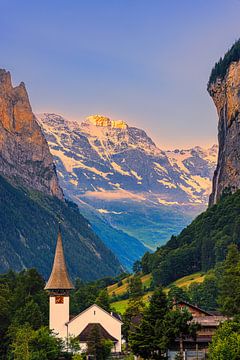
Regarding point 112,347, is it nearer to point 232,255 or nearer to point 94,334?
point 94,334

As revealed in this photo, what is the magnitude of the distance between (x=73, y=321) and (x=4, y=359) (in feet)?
37.5

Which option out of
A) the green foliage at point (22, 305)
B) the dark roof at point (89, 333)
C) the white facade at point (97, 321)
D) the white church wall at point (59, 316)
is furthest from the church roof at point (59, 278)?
the dark roof at point (89, 333)

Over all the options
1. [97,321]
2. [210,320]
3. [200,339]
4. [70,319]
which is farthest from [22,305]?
[200,339]

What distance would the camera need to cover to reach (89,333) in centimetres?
Answer: 14912

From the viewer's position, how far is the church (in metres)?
153

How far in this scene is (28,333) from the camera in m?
140

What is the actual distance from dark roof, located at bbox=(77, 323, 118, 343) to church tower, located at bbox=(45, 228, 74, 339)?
279 centimetres

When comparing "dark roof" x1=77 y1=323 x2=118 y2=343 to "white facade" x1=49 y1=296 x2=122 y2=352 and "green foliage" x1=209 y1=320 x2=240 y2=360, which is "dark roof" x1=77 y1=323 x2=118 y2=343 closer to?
"white facade" x1=49 y1=296 x2=122 y2=352

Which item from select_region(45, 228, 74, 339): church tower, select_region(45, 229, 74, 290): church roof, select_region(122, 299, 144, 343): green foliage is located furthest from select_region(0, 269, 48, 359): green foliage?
select_region(122, 299, 144, 343): green foliage

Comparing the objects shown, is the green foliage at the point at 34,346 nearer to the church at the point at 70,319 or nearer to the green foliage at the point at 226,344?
the church at the point at 70,319

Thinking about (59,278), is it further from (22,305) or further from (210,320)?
(210,320)

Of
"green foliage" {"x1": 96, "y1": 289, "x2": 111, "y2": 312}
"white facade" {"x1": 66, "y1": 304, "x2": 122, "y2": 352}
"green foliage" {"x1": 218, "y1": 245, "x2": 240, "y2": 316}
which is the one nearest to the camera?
"green foliage" {"x1": 218, "y1": 245, "x2": 240, "y2": 316}

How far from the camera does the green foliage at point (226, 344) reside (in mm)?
107250

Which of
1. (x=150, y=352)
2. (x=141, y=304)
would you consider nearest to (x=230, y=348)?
(x=150, y=352)
